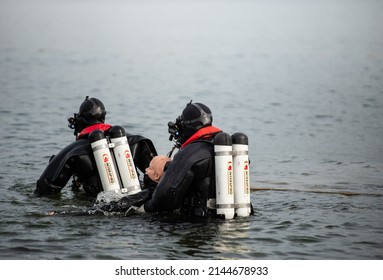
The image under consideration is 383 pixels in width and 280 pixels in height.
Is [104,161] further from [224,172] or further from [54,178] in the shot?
[224,172]

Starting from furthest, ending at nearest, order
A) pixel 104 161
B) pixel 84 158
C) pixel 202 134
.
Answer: pixel 84 158 < pixel 104 161 < pixel 202 134

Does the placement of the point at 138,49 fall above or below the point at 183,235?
above

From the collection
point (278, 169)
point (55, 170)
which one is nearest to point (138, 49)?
point (278, 169)

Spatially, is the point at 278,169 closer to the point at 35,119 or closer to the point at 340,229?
the point at 340,229

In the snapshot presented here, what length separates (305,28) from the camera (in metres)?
36.4

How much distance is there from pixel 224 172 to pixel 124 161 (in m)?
1.54

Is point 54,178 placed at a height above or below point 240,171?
below

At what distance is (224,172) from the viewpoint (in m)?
8.34

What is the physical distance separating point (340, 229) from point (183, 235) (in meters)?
1.78

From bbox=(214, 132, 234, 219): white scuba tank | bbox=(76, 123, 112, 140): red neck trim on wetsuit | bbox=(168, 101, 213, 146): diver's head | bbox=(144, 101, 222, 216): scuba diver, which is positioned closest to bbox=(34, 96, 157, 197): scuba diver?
bbox=(76, 123, 112, 140): red neck trim on wetsuit

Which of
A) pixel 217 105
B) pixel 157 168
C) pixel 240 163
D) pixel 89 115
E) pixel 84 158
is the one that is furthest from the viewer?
pixel 217 105

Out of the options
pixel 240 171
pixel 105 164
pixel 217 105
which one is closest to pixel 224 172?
pixel 240 171

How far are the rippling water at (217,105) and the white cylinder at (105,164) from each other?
0.49 metres

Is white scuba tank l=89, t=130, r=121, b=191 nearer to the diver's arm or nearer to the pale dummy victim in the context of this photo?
the pale dummy victim
